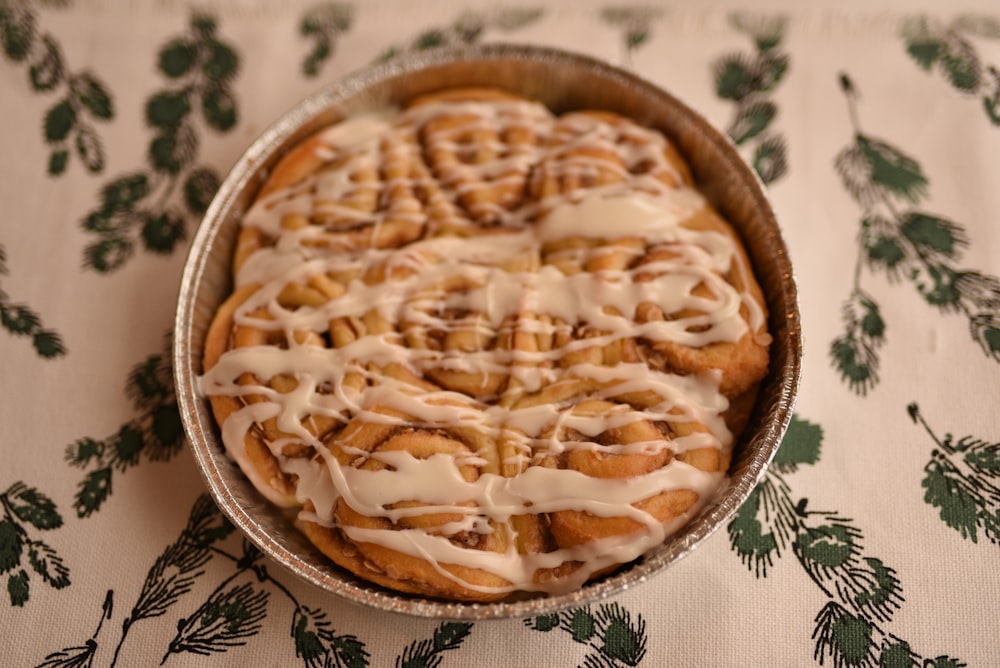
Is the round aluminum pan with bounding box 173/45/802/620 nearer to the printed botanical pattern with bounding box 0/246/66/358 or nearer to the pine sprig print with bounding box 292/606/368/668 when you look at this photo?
the pine sprig print with bounding box 292/606/368/668

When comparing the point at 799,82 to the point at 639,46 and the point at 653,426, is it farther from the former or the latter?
the point at 653,426

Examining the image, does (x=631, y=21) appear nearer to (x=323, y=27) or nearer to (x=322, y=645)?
(x=323, y=27)

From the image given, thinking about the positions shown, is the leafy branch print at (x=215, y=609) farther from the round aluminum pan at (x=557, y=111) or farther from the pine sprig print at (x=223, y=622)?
the round aluminum pan at (x=557, y=111)

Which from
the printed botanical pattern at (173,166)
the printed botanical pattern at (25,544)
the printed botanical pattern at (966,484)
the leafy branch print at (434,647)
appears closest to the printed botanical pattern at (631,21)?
the printed botanical pattern at (173,166)

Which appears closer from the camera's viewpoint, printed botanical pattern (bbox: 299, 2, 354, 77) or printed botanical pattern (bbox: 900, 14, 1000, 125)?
printed botanical pattern (bbox: 900, 14, 1000, 125)

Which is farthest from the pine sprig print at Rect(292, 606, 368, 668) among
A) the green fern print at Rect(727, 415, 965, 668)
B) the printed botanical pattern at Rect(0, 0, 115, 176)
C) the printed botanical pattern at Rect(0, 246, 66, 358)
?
the printed botanical pattern at Rect(0, 0, 115, 176)
